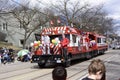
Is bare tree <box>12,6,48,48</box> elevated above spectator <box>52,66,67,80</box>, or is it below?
above

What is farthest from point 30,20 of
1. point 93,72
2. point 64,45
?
point 93,72

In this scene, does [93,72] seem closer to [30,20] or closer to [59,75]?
[59,75]

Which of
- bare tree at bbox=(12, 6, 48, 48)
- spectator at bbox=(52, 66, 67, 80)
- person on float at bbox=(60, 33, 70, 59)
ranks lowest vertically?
spectator at bbox=(52, 66, 67, 80)

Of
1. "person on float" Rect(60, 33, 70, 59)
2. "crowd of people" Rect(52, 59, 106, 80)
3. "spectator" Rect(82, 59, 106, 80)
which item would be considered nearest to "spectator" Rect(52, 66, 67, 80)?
"crowd of people" Rect(52, 59, 106, 80)

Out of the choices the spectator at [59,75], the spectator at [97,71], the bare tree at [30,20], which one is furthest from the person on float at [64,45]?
the bare tree at [30,20]

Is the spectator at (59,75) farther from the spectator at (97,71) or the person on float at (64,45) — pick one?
the person on float at (64,45)

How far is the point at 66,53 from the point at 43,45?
1603mm

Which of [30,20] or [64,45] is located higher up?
[30,20]

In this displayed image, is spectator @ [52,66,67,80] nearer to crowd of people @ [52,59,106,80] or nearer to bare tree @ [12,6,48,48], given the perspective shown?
crowd of people @ [52,59,106,80]

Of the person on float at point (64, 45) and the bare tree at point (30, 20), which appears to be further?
the bare tree at point (30, 20)

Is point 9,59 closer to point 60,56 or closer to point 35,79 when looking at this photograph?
point 60,56

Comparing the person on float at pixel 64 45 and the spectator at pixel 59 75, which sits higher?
the person on float at pixel 64 45

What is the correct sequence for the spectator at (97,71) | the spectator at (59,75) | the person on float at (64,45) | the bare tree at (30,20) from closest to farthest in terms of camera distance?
the spectator at (59,75), the spectator at (97,71), the person on float at (64,45), the bare tree at (30,20)

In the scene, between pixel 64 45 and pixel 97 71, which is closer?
pixel 97 71
